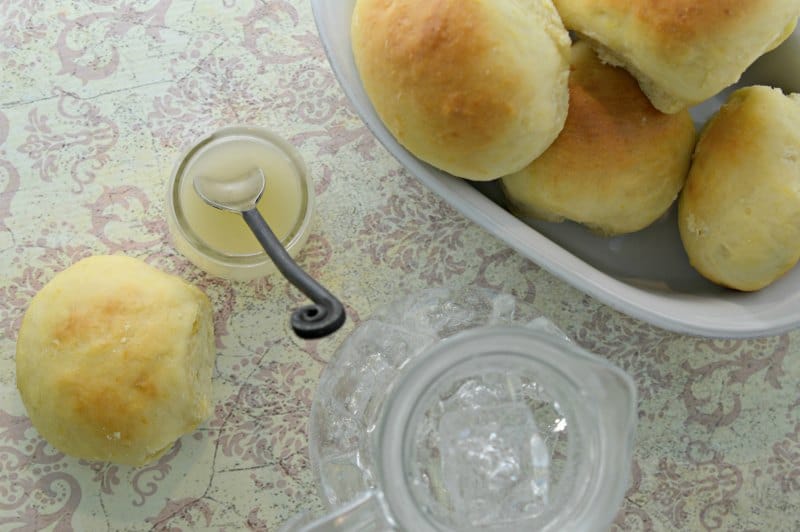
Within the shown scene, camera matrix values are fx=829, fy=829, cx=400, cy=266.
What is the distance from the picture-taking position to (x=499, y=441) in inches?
24.1

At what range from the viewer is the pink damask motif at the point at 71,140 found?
33.4 inches

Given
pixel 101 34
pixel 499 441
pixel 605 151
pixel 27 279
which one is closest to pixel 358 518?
pixel 499 441

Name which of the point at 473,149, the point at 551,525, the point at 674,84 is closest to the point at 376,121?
the point at 473,149

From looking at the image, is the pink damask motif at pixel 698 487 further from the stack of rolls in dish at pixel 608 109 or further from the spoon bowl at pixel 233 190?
the spoon bowl at pixel 233 190

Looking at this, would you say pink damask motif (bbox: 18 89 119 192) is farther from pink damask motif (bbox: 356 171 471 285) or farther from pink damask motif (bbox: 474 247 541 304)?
pink damask motif (bbox: 474 247 541 304)

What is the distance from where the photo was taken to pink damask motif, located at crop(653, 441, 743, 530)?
797mm

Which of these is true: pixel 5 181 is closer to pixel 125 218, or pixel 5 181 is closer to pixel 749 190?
pixel 125 218

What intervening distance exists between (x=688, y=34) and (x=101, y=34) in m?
0.59

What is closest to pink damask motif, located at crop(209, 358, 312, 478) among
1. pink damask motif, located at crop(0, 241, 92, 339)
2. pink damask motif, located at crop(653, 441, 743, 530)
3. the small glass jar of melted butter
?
the small glass jar of melted butter

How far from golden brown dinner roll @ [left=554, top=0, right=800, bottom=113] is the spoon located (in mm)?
306

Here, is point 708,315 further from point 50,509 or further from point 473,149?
point 50,509

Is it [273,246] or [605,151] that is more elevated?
[605,151]

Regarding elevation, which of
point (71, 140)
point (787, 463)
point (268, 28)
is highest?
point (268, 28)

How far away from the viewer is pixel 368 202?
2.75 ft
